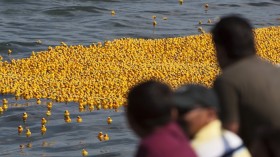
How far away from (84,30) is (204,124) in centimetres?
3004

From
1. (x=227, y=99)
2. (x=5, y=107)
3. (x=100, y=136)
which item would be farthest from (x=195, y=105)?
(x=5, y=107)

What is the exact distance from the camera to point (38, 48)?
96.0 ft

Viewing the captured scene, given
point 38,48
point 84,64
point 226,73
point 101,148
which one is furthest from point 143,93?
point 38,48

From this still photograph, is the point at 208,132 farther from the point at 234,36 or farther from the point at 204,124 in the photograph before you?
the point at 234,36

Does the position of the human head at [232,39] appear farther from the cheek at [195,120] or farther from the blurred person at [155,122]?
the blurred person at [155,122]

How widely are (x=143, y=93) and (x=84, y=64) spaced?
18625mm

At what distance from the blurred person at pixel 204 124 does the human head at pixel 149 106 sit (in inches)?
8.4

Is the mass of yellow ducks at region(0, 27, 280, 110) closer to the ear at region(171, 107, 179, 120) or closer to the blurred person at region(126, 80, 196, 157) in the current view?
the ear at region(171, 107, 179, 120)

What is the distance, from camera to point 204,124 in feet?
16.1

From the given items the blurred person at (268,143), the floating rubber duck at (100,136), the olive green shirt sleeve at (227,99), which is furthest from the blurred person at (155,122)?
the floating rubber duck at (100,136)

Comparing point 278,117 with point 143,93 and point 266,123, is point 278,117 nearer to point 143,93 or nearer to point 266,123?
point 266,123

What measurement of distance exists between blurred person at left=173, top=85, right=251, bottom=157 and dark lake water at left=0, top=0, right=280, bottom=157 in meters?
10.6

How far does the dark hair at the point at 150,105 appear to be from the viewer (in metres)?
4.49

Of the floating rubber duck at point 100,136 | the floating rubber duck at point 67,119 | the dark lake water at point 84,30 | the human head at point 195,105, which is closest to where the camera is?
the human head at point 195,105
